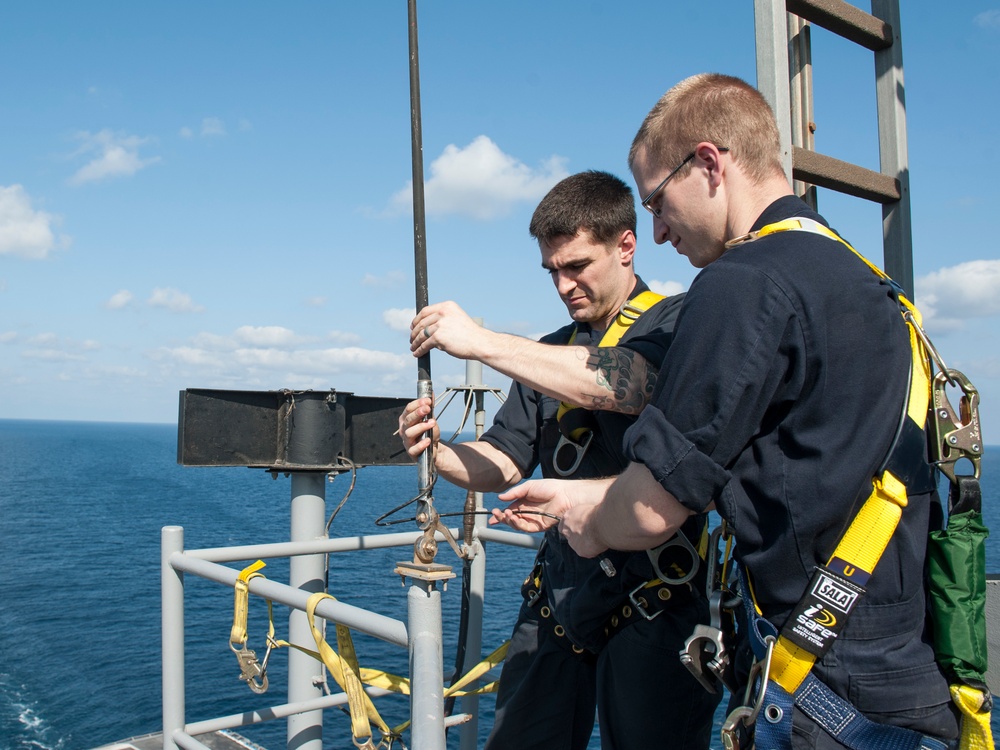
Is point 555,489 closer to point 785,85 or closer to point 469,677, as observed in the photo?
point 469,677

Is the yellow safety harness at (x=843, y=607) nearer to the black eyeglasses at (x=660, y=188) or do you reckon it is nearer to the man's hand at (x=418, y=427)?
the black eyeglasses at (x=660, y=188)

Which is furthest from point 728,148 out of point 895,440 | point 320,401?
point 320,401

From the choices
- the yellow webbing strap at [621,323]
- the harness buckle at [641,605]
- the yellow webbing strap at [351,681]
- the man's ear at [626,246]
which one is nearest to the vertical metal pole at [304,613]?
the yellow webbing strap at [351,681]

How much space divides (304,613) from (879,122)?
11.9ft

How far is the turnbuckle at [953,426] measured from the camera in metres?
1.82

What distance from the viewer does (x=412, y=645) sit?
2113mm

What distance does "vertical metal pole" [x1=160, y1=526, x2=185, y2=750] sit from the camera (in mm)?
3596

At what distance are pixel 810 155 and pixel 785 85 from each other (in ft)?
0.98

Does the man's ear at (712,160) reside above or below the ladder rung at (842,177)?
below

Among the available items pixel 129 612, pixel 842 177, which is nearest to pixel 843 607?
pixel 842 177

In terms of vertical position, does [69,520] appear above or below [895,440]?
below

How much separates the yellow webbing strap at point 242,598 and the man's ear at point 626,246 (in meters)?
1.78

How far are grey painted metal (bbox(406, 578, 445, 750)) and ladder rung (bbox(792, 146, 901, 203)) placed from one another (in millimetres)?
2231

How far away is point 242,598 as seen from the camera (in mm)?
3375
